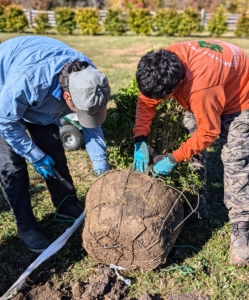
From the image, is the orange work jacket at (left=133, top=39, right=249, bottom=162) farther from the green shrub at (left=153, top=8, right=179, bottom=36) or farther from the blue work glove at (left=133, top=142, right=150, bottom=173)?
the green shrub at (left=153, top=8, right=179, bottom=36)

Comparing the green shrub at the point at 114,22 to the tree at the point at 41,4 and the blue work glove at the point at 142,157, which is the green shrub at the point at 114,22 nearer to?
the tree at the point at 41,4

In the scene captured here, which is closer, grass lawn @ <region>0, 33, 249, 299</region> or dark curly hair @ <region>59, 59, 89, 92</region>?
dark curly hair @ <region>59, 59, 89, 92</region>

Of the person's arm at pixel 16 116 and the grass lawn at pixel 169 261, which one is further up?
the person's arm at pixel 16 116

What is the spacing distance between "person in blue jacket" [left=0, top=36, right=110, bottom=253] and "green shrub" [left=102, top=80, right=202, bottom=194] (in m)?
0.43

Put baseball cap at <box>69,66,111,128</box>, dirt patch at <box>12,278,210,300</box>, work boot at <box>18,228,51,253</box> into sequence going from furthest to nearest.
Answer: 1. work boot at <box>18,228,51,253</box>
2. dirt patch at <box>12,278,210,300</box>
3. baseball cap at <box>69,66,111,128</box>

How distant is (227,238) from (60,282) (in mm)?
1620

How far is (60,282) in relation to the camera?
2994 mm

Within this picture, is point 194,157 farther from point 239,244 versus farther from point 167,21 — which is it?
point 167,21

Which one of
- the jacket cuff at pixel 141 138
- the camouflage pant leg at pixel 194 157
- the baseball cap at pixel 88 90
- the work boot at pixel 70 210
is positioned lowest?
the work boot at pixel 70 210

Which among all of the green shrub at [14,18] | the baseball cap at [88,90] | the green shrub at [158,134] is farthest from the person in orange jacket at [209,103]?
the green shrub at [14,18]

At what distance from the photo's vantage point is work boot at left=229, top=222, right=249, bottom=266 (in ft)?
10.5

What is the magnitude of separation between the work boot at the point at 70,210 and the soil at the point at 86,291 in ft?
2.92

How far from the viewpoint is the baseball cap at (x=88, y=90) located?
2459 mm

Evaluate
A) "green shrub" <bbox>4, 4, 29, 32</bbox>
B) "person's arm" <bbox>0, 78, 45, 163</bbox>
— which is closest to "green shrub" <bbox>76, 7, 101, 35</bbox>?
"green shrub" <bbox>4, 4, 29, 32</bbox>
